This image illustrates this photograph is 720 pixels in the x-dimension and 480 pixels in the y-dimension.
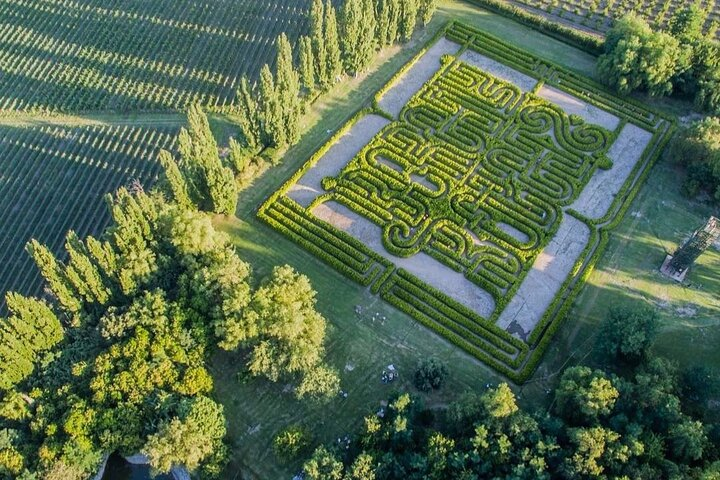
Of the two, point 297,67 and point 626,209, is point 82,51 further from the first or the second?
point 626,209

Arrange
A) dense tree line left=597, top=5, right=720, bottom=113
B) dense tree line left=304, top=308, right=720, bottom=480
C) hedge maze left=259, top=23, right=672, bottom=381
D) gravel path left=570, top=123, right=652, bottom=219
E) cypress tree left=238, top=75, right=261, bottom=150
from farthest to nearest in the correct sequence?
1. dense tree line left=597, top=5, right=720, bottom=113
2. gravel path left=570, top=123, right=652, bottom=219
3. cypress tree left=238, top=75, right=261, bottom=150
4. hedge maze left=259, top=23, right=672, bottom=381
5. dense tree line left=304, top=308, right=720, bottom=480

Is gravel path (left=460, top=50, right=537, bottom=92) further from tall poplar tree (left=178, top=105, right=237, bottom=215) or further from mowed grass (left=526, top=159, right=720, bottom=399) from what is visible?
tall poplar tree (left=178, top=105, right=237, bottom=215)

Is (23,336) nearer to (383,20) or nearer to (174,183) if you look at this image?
(174,183)

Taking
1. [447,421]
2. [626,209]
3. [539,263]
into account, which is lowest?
[447,421]

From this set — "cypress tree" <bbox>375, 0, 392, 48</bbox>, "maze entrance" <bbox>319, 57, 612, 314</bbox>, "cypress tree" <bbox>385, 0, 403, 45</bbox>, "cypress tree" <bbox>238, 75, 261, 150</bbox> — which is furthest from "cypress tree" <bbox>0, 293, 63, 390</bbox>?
"cypress tree" <bbox>385, 0, 403, 45</bbox>

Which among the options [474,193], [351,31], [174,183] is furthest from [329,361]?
[351,31]

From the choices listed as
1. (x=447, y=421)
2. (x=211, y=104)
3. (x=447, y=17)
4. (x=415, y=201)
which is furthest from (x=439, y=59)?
(x=447, y=421)
